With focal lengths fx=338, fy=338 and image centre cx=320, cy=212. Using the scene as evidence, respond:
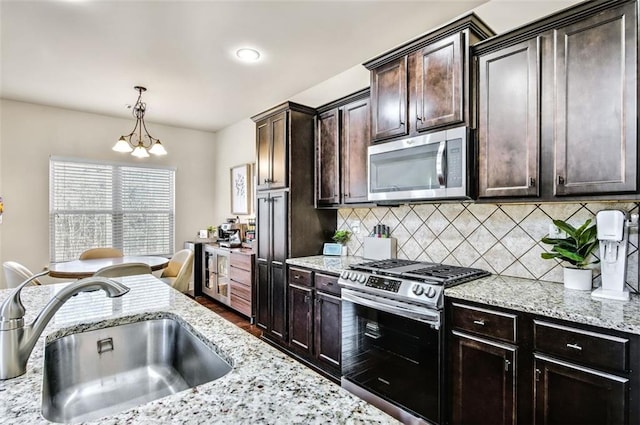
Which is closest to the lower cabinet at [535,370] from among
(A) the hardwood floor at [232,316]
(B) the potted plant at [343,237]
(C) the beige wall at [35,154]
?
(B) the potted plant at [343,237]

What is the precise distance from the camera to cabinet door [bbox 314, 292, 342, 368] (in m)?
2.69

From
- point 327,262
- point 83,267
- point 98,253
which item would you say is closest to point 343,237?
point 327,262

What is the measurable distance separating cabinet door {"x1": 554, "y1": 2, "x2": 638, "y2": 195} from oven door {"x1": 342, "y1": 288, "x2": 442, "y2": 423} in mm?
1070

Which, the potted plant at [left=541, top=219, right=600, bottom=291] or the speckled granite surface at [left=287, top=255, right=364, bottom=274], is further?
the speckled granite surface at [left=287, top=255, right=364, bottom=274]

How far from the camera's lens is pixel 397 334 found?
214cm

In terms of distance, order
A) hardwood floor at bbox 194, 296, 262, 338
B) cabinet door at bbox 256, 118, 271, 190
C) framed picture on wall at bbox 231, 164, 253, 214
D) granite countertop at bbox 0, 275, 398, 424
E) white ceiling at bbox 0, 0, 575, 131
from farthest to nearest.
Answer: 1. framed picture on wall at bbox 231, 164, 253, 214
2. hardwood floor at bbox 194, 296, 262, 338
3. cabinet door at bbox 256, 118, 271, 190
4. white ceiling at bbox 0, 0, 575, 131
5. granite countertop at bbox 0, 275, 398, 424

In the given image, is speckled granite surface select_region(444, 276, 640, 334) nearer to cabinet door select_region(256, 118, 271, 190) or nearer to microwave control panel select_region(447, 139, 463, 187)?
microwave control panel select_region(447, 139, 463, 187)

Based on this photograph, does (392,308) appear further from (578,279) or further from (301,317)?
(301,317)

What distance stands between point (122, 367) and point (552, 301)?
6.27ft

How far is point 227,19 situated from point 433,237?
92.0 inches

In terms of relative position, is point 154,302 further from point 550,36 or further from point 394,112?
point 550,36

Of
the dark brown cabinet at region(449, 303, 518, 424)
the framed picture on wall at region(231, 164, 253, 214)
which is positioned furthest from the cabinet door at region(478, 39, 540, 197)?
the framed picture on wall at region(231, 164, 253, 214)

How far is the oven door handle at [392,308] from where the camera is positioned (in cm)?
193

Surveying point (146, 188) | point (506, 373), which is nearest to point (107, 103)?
point (146, 188)
